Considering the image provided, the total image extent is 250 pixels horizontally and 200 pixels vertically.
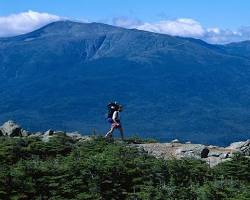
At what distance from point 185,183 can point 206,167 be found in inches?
83.7

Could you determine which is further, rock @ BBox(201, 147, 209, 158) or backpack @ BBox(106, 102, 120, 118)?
backpack @ BBox(106, 102, 120, 118)

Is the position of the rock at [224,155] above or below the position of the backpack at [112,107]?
below

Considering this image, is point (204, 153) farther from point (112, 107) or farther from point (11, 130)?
point (11, 130)

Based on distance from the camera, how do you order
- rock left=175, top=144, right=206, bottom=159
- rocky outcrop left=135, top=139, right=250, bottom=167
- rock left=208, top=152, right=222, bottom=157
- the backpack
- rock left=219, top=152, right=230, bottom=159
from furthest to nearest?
the backpack < rock left=208, top=152, right=222, bottom=157 < rock left=175, top=144, right=206, bottom=159 < rock left=219, top=152, right=230, bottom=159 < rocky outcrop left=135, top=139, right=250, bottom=167

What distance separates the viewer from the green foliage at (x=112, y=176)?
20344mm

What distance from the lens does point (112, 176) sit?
22.9 meters

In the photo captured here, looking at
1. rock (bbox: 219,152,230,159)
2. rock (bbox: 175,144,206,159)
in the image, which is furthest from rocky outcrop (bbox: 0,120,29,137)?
rock (bbox: 219,152,230,159)

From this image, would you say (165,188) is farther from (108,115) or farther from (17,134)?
(17,134)

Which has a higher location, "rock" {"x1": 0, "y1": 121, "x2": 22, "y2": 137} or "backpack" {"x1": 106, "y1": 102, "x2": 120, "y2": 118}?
"backpack" {"x1": 106, "y1": 102, "x2": 120, "y2": 118}

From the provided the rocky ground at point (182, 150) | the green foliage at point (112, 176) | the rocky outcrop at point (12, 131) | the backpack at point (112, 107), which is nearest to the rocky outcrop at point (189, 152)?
the rocky ground at point (182, 150)

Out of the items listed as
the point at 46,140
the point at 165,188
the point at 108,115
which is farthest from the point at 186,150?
the point at 165,188

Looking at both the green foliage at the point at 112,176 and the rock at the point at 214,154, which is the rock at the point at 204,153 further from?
the green foliage at the point at 112,176

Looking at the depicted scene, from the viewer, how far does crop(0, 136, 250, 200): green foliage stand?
66.7ft

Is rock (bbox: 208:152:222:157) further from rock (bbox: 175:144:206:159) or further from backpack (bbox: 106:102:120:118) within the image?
→ backpack (bbox: 106:102:120:118)
